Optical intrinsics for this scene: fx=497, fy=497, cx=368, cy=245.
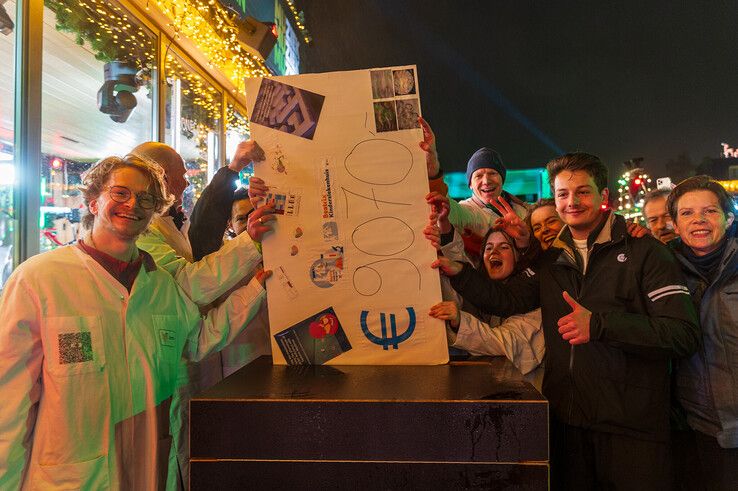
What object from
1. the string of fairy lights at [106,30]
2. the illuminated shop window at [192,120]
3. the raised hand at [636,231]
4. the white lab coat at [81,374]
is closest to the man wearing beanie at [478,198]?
the raised hand at [636,231]

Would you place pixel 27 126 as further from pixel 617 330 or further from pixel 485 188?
pixel 617 330

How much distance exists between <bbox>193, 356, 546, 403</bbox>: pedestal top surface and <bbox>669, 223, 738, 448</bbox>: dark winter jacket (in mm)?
821

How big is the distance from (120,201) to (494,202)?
6.97ft

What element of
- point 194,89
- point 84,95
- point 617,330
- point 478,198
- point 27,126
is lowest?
point 617,330

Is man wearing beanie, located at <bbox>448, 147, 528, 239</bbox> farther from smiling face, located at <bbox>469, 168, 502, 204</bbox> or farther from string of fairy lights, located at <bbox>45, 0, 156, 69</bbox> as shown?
string of fairy lights, located at <bbox>45, 0, 156, 69</bbox>

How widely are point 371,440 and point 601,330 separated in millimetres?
839

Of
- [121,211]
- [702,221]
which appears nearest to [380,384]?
[121,211]

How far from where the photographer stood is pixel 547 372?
192 centimetres

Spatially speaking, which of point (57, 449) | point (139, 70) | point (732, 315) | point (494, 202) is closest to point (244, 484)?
point (57, 449)

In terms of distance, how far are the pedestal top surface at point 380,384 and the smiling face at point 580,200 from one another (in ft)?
1.99

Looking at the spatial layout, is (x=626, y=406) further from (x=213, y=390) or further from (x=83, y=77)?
(x=83, y=77)

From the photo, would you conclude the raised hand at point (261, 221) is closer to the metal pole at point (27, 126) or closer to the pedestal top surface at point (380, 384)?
the pedestal top surface at point (380, 384)

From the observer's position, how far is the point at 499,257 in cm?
221

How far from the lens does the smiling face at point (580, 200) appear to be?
189 centimetres
